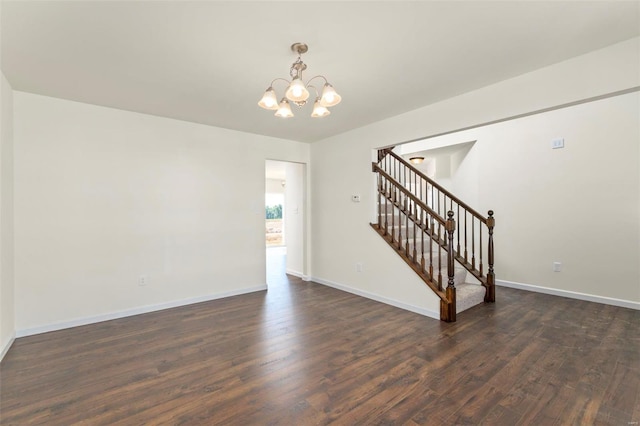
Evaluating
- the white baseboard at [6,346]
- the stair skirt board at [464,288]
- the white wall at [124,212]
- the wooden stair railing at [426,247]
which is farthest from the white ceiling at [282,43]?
the white baseboard at [6,346]

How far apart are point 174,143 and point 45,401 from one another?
302 cm

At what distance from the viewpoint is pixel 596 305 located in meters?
3.76

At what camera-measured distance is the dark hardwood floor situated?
180 centimetres

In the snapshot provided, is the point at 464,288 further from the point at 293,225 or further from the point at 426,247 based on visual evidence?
the point at 293,225

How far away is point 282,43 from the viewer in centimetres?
211

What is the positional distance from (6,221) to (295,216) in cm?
A: 396

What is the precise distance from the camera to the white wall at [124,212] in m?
3.05

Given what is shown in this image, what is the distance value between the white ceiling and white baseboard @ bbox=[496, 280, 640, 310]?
3.38 meters

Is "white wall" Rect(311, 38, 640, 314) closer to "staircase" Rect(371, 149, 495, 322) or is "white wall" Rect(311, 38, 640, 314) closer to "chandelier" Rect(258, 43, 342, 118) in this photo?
"staircase" Rect(371, 149, 495, 322)

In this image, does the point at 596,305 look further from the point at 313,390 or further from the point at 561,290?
the point at 313,390

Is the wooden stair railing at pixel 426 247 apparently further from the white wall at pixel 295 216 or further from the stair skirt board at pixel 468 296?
the white wall at pixel 295 216

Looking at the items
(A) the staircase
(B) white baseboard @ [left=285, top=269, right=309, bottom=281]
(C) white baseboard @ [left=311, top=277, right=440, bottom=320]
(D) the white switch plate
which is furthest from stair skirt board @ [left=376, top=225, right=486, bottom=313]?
(B) white baseboard @ [left=285, top=269, right=309, bottom=281]

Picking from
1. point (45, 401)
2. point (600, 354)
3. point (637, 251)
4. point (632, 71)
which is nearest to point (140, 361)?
point (45, 401)

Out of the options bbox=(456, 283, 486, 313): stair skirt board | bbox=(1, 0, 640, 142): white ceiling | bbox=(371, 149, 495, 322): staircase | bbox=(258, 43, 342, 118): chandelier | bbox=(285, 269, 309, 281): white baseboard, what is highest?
bbox=(1, 0, 640, 142): white ceiling
